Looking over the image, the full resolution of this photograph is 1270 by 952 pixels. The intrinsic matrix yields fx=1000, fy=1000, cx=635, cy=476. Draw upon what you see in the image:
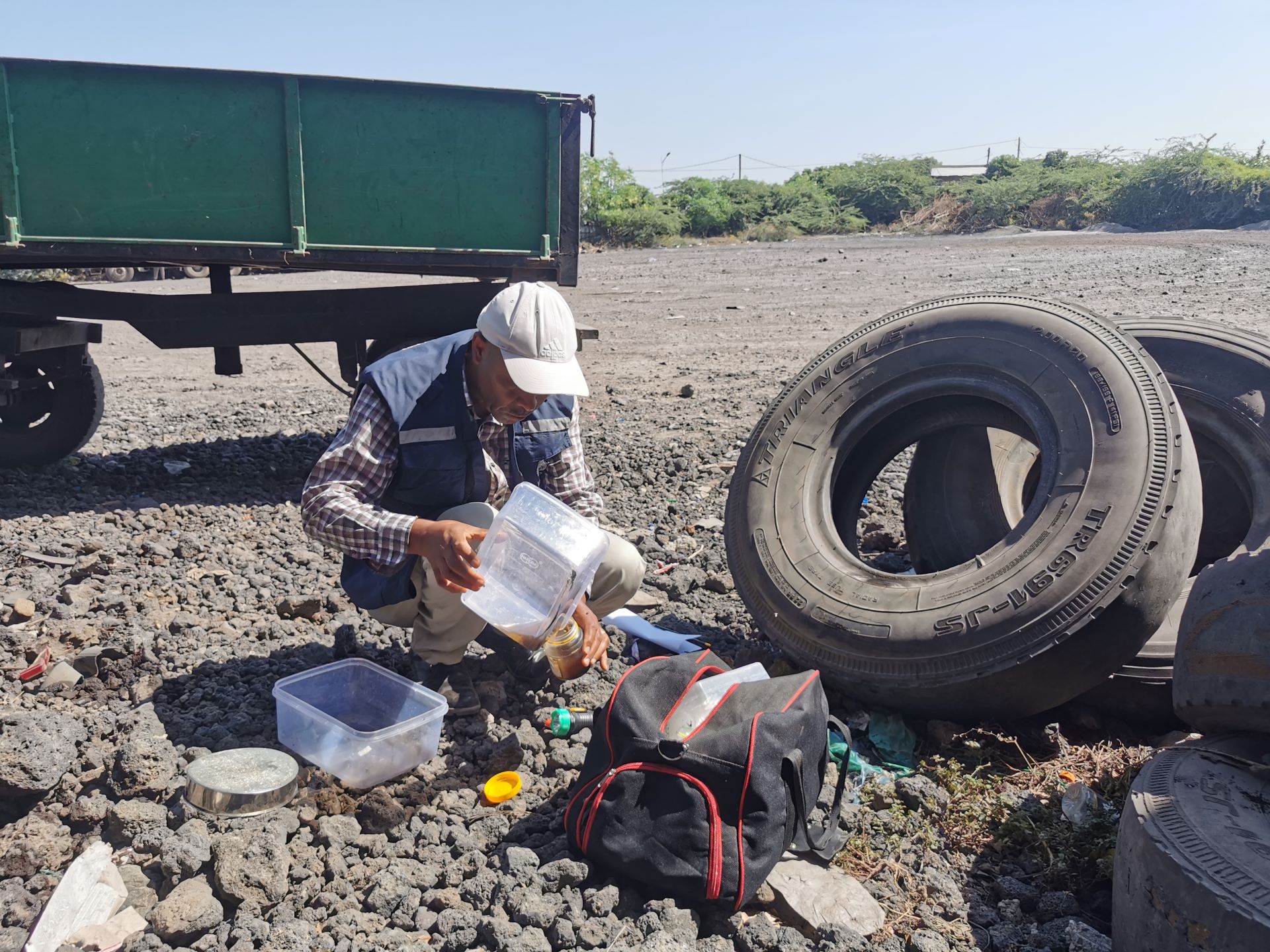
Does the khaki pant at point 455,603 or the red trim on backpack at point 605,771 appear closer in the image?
the red trim on backpack at point 605,771

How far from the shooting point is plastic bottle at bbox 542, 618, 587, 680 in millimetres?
2951

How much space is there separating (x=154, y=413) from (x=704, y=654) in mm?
6446

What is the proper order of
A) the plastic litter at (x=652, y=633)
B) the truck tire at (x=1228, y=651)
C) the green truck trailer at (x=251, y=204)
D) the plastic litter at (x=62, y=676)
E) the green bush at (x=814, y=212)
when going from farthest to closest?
the green bush at (x=814, y=212) < the green truck trailer at (x=251, y=204) < the plastic litter at (x=652, y=633) < the plastic litter at (x=62, y=676) < the truck tire at (x=1228, y=651)

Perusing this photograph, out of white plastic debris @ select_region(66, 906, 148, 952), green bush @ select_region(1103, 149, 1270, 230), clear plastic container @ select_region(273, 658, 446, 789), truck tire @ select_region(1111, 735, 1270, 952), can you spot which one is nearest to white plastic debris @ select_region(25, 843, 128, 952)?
white plastic debris @ select_region(66, 906, 148, 952)

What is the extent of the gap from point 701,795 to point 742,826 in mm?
114

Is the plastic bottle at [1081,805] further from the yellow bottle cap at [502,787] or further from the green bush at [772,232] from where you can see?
the green bush at [772,232]

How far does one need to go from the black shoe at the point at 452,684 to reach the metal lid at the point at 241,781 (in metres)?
0.54

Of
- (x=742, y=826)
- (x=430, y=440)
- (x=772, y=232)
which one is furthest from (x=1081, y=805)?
(x=772, y=232)

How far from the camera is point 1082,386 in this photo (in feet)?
10.7

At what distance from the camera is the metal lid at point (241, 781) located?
8.48 feet

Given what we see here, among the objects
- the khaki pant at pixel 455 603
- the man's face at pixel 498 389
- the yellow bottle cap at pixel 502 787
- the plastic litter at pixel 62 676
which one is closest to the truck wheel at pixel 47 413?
the plastic litter at pixel 62 676

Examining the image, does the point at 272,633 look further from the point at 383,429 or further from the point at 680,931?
the point at 680,931

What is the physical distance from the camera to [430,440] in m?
2.98

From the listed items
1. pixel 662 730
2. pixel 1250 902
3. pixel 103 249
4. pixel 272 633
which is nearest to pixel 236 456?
pixel 103 249
